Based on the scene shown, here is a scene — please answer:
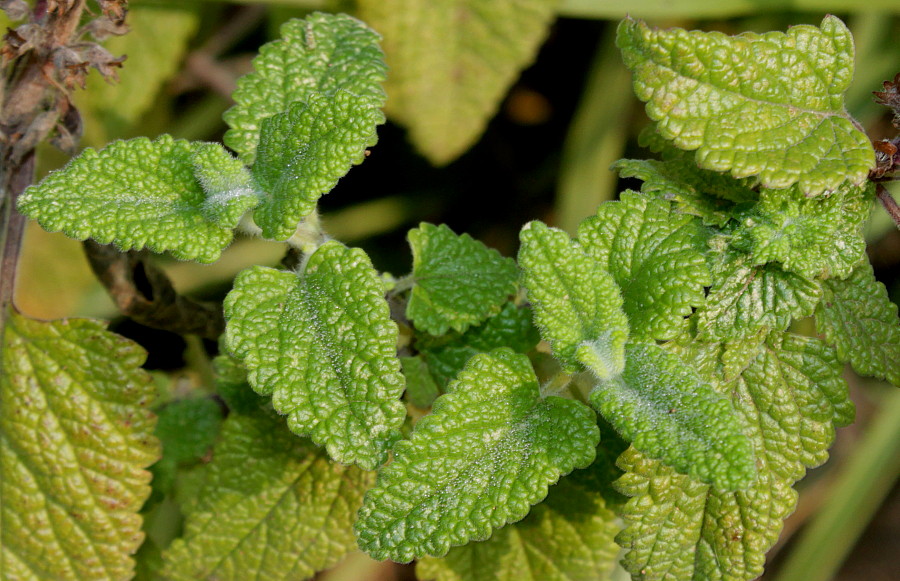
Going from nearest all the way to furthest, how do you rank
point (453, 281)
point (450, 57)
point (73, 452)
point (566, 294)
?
point (566, 294), point (453, 281), point (73, 452), point (450, 57)

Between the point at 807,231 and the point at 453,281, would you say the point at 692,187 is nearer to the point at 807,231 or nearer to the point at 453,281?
the point at 807,231

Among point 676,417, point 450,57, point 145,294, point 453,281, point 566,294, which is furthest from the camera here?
point 450,57

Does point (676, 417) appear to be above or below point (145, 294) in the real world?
above

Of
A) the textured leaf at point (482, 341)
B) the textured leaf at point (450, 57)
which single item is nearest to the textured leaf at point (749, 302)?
the textured leaf at point (482, 341)

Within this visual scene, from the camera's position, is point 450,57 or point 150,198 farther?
point 450,57

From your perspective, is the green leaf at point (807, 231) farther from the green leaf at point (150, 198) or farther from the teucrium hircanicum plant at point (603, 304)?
the green leaf at point (150, 198)

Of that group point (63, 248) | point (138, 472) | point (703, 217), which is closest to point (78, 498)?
point (138, 472)

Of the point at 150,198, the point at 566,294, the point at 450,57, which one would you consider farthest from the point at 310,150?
the point at 450,57

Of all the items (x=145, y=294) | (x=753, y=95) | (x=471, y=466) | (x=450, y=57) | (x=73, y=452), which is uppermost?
(x=753, y=95)
